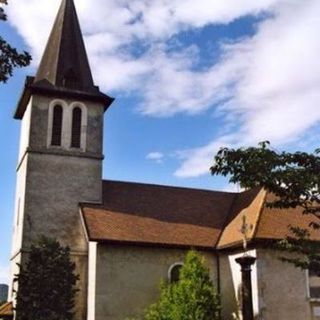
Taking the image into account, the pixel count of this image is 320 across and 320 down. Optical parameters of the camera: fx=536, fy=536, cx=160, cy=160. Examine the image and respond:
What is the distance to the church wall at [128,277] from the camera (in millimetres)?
21672

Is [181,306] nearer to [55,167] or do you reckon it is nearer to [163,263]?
[163,263]

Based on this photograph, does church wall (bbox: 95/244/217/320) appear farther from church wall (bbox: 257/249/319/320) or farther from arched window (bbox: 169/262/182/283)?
church wall (bbox: 257/249/319/320)

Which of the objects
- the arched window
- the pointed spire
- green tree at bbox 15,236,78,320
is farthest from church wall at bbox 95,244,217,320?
the pointed spire

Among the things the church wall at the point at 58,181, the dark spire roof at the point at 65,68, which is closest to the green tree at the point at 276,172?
the church wall at the point at 58,181

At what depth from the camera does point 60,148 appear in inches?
1003

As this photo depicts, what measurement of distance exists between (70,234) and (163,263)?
174 inches

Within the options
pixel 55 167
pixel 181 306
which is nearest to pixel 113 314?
pixel 181 306

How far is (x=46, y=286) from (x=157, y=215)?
21.6 ft

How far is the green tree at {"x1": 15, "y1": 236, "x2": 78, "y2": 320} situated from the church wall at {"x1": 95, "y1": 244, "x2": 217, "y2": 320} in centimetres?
124

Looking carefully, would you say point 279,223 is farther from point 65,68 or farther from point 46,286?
point 65,68

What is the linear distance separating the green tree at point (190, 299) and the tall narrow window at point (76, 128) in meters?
8.74

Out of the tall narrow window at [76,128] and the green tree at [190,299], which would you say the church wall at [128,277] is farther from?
the tall narrow window at [76,128]

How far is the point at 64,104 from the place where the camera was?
26.2m

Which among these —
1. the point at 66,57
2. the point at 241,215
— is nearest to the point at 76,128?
the point at 66,57
